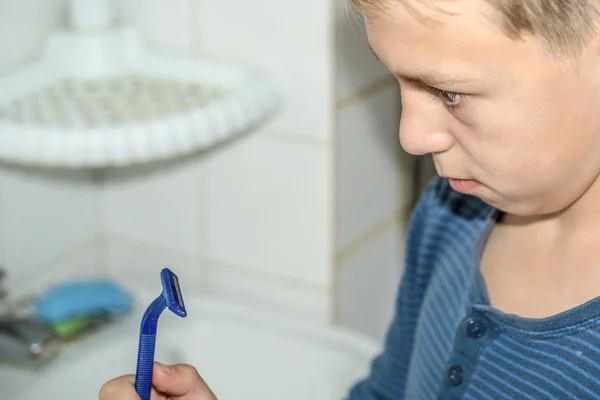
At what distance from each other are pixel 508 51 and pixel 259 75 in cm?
54

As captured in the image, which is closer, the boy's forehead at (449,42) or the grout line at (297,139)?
the boy's forehead at (449,42)

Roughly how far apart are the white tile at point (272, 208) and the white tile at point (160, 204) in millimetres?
21

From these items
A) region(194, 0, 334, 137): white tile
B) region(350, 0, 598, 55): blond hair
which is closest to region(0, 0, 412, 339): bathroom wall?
region(194, 0, 334, 137): white tile

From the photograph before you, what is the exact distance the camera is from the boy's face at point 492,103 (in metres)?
0.50

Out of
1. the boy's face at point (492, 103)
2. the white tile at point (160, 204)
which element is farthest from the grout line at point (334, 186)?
the boy's face at point (492, 103)

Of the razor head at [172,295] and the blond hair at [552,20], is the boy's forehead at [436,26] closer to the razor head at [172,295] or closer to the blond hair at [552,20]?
the blond hair at [552,20]

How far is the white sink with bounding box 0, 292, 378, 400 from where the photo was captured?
972mm

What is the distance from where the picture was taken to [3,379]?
95 cm

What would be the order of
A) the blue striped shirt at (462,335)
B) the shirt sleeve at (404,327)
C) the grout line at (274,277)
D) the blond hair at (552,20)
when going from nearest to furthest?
the blond hair at (552,20), the blue striped shirt at (462,335), the shirt sleeve at (404,327), the grout line at (274,277)

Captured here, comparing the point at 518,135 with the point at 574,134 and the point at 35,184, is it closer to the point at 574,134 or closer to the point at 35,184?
the point at 574,134

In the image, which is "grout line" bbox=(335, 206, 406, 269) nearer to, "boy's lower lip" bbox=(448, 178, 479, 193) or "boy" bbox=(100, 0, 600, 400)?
"boy" bbox=(100, 0, 600, 400)

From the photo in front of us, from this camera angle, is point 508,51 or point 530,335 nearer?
point 508,51

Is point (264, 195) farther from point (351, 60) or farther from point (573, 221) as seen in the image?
point (573, 221)

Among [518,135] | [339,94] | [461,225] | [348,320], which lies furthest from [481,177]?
[348,320]
